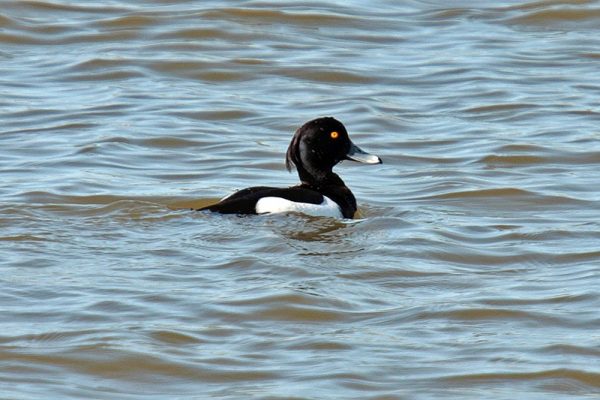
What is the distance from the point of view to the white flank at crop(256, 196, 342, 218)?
373 inches

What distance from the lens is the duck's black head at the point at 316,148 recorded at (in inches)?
404

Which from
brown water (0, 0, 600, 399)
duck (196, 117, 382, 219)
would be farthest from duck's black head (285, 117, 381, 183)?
brown water (0, 0, 600, 399)

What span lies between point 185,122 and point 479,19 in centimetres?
472

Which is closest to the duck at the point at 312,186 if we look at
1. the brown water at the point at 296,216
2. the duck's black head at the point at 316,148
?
the duck's black head at the point at 316,148

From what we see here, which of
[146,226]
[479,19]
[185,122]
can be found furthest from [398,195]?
[479,19]

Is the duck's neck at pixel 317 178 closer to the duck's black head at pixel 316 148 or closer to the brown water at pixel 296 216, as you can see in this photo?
the duck's black head at pixel 316 148

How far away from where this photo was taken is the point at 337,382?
20.9 ft

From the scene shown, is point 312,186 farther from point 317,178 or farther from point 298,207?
point 298,207

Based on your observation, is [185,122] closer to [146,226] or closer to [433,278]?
[146,226]

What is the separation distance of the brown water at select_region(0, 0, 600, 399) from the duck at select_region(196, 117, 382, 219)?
113 millimetres

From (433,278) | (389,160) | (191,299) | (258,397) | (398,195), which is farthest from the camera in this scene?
(389,160)

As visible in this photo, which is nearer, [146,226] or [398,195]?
[146,226]

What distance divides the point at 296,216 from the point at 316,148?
802 millimetres

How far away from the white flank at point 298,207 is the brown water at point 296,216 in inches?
2.8
